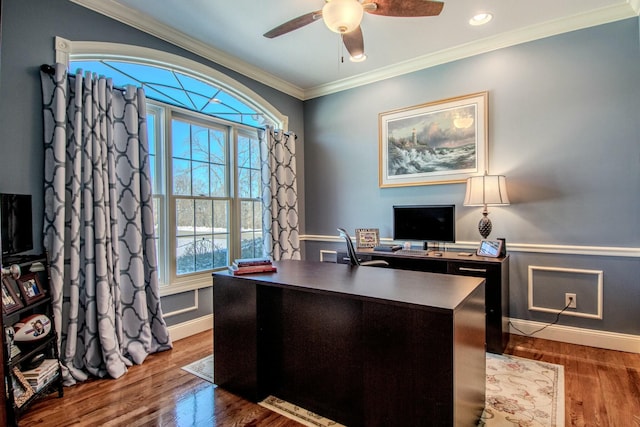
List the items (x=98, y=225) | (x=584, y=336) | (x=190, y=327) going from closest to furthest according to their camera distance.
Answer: (x=98, y=225)
(x=584, y=336)
(x=190, y=327)

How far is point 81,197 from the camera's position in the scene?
2523mm

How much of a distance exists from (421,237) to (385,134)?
1.30 meters

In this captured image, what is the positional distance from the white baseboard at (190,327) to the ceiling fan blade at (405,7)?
10.2 feet

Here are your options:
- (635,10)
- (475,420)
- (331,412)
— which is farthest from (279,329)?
(635,10)

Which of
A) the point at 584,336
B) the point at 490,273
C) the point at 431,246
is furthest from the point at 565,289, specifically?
the point at 431,246

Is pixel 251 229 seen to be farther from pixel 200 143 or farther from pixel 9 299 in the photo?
pixel 9 299

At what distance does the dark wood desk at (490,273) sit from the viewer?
9.21 feet

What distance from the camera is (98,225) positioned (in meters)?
2.55

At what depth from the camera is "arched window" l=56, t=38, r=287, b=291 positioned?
10.3 feet

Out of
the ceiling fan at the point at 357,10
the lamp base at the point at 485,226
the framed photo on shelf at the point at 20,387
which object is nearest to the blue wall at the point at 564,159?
the lamp base at the point at 485,226

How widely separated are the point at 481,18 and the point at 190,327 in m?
3.94

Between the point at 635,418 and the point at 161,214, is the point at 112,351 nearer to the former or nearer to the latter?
the point at 161,214

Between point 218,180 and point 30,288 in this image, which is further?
point 218,180

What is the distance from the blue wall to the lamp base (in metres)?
0.17
